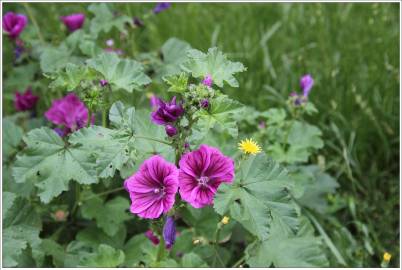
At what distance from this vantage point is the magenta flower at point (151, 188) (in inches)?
51.5

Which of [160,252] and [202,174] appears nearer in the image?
[202,174]

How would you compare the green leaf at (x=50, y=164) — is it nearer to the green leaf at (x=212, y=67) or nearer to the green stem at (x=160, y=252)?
the green stem at (x=160, y=252)

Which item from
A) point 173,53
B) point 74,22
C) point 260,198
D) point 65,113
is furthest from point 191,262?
point 74,22

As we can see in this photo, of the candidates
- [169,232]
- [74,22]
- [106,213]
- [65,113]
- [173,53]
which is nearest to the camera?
[169,232]

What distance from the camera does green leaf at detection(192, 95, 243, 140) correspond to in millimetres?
1262

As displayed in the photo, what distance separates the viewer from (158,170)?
1321 mm

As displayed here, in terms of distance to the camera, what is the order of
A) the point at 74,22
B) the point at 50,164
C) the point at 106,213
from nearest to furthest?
1. the point at 50,164
2. the point at 106,213
3. the point at 74,22

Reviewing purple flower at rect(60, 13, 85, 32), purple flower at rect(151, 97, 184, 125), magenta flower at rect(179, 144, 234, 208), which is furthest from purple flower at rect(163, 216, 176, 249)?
purple flower at rect(60, 13, 85, 32)

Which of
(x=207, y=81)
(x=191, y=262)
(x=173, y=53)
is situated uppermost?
(x=207, y=81)

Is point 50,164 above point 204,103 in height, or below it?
below

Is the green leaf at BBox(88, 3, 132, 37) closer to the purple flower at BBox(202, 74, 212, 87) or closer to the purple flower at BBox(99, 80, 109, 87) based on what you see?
the purple flower at BBox(99, 80, 109, 87)

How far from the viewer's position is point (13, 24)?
83.4 inches

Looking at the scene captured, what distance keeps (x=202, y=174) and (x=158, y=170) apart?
10 centimetres

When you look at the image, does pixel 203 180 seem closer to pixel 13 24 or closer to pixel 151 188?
pixel 151 188
